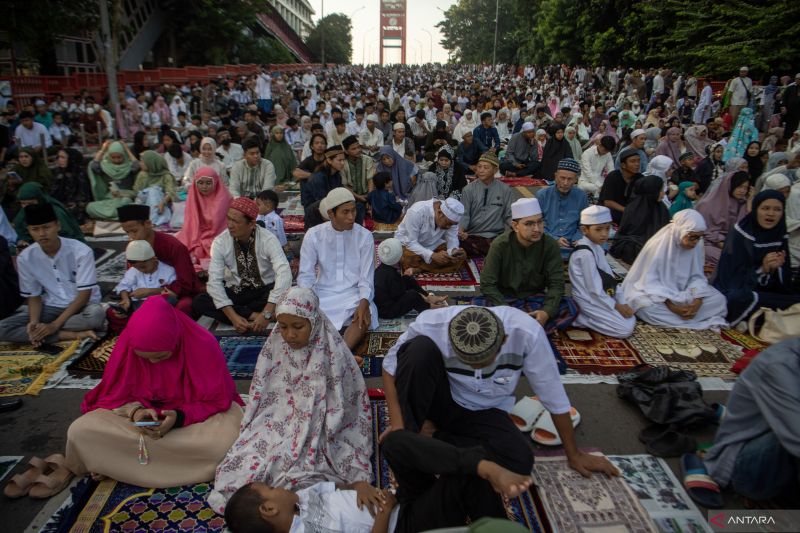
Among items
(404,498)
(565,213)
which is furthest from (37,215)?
(565,213)

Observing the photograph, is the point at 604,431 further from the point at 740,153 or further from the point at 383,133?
the point at 383,133

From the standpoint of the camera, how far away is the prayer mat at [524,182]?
357 inches

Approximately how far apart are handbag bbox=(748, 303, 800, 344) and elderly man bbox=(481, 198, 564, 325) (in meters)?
1.58

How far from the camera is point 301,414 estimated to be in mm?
2590

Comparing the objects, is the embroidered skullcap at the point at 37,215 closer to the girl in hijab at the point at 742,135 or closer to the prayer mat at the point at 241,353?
the prayer mat at the point at 241,353

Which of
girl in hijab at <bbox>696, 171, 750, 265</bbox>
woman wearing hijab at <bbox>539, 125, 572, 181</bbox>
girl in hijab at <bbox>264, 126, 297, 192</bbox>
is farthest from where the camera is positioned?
woman wearing hijab at <bbox>539, 125, 572, 181</bbox>

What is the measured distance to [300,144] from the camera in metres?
12.1

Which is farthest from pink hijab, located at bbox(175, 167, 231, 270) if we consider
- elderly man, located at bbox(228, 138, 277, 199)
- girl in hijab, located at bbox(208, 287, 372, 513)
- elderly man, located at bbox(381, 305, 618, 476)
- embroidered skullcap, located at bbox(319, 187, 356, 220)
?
elderly man, located at bbox(381, 305, 618, 476)

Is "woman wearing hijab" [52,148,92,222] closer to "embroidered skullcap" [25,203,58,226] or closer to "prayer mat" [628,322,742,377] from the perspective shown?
"embroidered skullcap" [25,203,58,226]

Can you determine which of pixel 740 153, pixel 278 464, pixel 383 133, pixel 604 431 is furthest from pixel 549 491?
pixel 383 133

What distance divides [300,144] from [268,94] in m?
8.55

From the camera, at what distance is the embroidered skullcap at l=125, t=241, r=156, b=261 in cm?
382

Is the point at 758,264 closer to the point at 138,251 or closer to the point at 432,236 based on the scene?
the point at 432,236

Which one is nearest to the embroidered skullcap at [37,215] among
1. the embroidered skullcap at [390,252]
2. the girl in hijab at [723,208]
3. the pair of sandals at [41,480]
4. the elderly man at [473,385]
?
the pair of sandals at [41,480]
